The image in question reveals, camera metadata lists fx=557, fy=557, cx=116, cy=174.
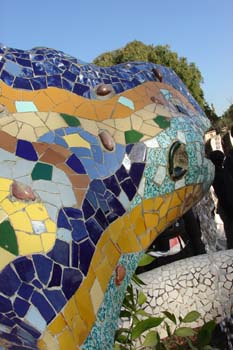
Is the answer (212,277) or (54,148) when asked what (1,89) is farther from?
(212,277)

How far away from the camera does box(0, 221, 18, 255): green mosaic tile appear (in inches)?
59.6

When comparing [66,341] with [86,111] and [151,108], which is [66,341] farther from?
[151,108]

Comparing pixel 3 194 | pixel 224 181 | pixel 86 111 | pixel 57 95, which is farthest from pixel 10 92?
pixel 224 181

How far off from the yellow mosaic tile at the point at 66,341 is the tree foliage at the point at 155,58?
51.1 feet

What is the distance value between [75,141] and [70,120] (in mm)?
119

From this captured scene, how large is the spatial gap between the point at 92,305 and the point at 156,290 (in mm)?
2182

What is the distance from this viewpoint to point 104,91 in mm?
2230

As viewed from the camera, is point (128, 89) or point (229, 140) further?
point (229, 140)

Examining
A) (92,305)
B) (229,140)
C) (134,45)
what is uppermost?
(134,45)

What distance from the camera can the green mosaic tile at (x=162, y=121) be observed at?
A: 222 centimetres

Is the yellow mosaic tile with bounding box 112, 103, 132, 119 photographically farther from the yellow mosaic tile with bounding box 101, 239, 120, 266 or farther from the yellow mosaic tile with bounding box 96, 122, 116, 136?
the yellow mosaic tile with bounding box 101, 239, 120, 266

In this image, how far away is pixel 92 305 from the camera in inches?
65.6

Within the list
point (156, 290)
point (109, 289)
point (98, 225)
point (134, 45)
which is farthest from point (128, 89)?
point (134, 45)

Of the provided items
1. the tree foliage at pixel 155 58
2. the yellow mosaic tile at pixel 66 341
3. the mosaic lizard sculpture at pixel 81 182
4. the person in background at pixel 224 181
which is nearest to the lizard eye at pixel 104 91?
the mosaic lizard sculpture at pixel 81 182
